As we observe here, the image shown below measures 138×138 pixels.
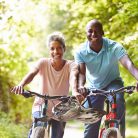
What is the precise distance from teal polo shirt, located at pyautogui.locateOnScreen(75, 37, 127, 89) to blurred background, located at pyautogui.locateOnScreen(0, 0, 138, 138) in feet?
8.13

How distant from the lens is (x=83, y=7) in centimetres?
1239

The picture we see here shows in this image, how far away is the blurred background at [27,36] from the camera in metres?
9.30

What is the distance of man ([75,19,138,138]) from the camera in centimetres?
589

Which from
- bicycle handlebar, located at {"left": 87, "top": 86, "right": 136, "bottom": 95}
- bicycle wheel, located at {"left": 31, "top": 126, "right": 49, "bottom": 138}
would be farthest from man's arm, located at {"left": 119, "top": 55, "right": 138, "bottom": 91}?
bicycle wheel, located at {"left": 31, "top": 126, "right": 49, "bottom": 138}

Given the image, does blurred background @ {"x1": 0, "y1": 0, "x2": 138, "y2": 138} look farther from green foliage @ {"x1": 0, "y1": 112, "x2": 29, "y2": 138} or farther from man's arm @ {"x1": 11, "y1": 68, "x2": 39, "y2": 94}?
man's arm @ {"x1": 11, "y1": 68, "x2": 39, "y2": 94}

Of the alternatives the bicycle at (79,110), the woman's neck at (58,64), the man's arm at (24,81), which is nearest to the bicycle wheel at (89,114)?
the bicycle at (79,110)

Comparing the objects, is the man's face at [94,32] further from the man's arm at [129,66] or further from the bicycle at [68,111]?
the bicycle at [68,111]

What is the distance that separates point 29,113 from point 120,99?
754 cm

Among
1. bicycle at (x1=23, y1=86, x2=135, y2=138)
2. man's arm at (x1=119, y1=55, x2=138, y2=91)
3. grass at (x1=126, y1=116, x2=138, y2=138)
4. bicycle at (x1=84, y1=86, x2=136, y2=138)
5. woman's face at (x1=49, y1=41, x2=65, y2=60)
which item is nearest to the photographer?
bicycle at (x1=84, y1=86, x2=136, y2=138)

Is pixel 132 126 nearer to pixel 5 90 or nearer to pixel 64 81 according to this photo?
pixel 5 90

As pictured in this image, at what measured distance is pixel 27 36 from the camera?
1488cm

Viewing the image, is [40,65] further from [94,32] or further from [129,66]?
[129,66]

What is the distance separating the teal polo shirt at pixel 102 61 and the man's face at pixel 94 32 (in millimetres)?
188

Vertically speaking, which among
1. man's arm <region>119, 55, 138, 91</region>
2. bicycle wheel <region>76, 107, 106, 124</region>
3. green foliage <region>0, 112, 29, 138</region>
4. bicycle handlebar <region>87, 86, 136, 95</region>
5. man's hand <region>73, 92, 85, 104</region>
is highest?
man's arm <region>119, 55, 138, 91</region>
